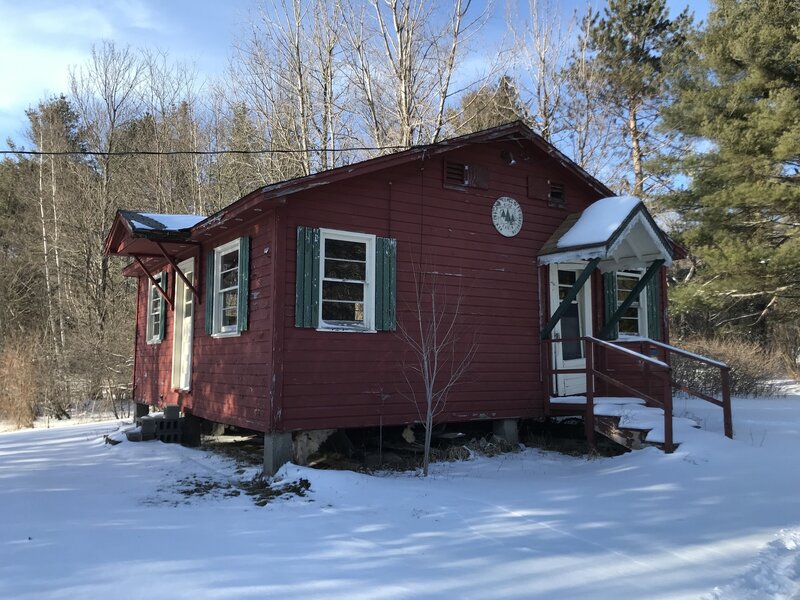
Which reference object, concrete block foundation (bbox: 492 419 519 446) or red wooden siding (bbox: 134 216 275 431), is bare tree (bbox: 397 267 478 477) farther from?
red wooden siding (bbox: 134 216 275 431)

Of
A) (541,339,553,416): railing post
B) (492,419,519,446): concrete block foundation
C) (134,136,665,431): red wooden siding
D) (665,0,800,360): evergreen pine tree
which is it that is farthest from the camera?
(665,0,800,360): evergreen pine tree

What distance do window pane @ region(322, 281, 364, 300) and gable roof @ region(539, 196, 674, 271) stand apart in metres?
3.10

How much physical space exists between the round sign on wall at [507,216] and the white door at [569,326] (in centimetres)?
99

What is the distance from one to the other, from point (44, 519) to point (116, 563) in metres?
1.69

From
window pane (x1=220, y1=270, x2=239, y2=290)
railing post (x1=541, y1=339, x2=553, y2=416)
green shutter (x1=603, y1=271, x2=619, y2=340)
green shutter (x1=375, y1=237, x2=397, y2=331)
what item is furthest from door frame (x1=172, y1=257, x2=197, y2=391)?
green shutter (x1=603, y1=271, x2=619, y2=340)

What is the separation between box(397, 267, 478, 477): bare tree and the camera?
878cm

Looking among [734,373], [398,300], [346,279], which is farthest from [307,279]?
[734,373]

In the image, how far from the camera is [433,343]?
875 centimetres

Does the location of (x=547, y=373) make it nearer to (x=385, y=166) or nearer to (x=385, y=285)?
(x=385, y=285)

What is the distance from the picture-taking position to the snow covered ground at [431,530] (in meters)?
4.13

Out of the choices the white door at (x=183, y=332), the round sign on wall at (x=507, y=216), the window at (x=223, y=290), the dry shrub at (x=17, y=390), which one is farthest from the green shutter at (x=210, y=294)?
the dry shrub at (x=17, y=390)

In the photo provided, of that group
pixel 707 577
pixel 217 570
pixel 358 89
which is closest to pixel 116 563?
pixel 217 570

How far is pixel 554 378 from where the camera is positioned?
10156mm

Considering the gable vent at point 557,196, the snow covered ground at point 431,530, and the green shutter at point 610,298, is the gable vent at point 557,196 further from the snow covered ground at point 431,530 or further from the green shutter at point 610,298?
the snow covered ground at point 431,530
